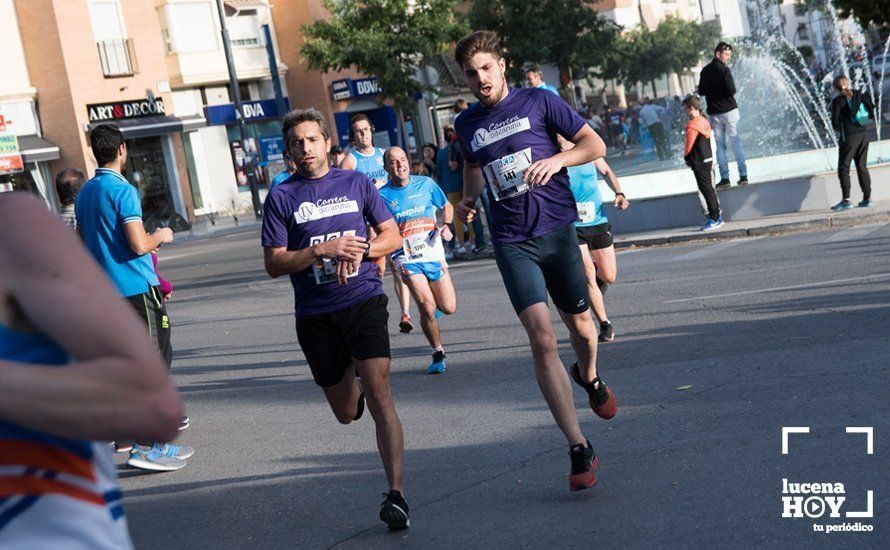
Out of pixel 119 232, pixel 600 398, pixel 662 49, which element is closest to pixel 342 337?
pixel 600 398

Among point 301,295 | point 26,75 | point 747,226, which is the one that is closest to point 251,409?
point 301,295

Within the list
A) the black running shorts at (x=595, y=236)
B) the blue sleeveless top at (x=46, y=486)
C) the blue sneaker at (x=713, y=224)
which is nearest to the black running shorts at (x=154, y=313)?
the black running shorts at (x=595, y=236)

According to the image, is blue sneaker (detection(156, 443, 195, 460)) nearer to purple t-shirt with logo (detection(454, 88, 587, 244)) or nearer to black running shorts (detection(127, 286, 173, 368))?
black running shorts (detection(127, 286, 173, 368))

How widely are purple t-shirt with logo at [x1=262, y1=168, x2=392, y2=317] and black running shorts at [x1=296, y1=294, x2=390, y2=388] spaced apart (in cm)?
7

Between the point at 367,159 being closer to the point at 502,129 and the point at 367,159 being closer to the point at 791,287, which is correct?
the point at 791,287

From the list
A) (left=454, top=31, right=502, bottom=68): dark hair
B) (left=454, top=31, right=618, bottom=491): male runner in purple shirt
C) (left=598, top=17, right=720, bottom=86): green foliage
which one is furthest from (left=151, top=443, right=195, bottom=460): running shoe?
(left=598, top=17, right=720, bottom=86): green foliage

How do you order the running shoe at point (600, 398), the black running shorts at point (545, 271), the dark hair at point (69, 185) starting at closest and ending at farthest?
1. the black running shorts at point (545, 271)
2. the running shoe at point (600, 398)
3. the dark hair at point (69, 185)

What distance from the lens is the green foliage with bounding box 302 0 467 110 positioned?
3706 cm

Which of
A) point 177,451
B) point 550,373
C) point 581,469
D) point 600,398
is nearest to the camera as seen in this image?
point 581,469

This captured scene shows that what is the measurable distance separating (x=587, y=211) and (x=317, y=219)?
3.92 meters

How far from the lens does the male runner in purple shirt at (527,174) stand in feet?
19.2

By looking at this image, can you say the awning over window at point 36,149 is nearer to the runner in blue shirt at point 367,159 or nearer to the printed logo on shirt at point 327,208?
the runner in blue shirt at point 367,159

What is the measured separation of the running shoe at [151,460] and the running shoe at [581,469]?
299 cm

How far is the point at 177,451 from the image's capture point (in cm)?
763
